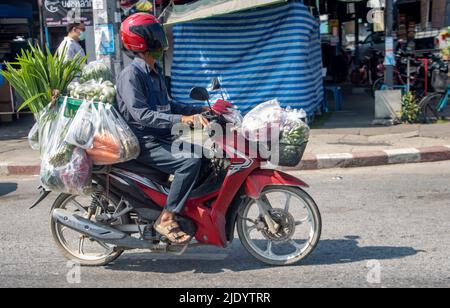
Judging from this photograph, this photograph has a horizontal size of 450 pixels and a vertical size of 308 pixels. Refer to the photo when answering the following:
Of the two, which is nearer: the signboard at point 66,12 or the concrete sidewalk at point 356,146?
the concrete sidewalk at point 356,146

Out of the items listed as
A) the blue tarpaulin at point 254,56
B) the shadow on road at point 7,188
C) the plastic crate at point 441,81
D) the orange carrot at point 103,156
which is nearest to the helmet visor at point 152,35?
the orange carrot at point 103,156

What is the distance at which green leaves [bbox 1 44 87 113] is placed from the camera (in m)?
4.70

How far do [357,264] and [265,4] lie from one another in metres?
6.93

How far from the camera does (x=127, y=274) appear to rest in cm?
477

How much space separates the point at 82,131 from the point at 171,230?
37.3 inches

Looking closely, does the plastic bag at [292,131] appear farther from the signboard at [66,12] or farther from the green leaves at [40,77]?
the signboard at [66,12]

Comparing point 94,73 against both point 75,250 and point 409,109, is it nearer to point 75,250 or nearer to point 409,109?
point 75,250

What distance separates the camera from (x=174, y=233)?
457 cm

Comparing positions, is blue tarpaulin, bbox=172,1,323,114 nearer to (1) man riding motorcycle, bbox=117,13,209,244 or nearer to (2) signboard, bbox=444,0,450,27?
(2) signboard, bbox=444,0,450,27

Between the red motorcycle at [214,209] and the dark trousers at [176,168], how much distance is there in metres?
0.11

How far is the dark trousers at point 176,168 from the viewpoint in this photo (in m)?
4.53

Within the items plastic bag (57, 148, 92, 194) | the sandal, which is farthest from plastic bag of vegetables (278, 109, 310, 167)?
plastic bag (57, 148, 92, 194)

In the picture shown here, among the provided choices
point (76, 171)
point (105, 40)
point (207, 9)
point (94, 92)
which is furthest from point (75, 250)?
point (207, 9)

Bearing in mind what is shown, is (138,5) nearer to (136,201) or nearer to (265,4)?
(265,4)
